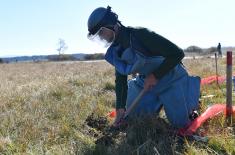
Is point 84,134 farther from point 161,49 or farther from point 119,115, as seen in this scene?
point 161,49

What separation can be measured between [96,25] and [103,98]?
2923mm

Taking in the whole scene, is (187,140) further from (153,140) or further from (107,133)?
(107,133)

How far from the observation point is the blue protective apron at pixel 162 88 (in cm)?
518

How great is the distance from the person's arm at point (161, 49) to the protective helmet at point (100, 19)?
0.30 metres

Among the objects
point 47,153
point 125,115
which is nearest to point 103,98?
point 125,115

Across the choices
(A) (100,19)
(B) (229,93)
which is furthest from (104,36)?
(B) (229,93)

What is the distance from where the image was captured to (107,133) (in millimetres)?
5086

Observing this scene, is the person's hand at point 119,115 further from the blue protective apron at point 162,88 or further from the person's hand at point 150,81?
the person's hand at point 150,81

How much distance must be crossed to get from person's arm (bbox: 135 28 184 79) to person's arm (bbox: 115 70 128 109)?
0.65 meters

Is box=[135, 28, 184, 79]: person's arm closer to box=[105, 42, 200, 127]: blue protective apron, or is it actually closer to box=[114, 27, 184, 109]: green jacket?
box=[114, 27, 184, 109]: green jacket

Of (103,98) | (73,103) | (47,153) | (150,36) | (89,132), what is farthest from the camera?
(103,98)

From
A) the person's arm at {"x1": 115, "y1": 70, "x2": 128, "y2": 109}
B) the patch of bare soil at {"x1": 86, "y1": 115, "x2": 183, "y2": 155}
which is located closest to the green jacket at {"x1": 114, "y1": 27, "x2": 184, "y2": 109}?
the patch of bare soil at {"x1": 86, "y1": 115, "x2": 183, "y2": 155}

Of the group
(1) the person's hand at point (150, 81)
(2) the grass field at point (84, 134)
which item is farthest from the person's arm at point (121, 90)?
(1) the person's hand at point (150, 81)

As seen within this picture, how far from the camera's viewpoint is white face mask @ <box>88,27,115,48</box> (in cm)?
500
